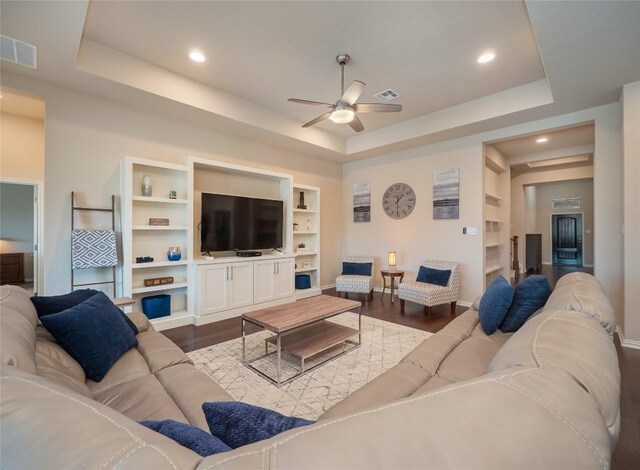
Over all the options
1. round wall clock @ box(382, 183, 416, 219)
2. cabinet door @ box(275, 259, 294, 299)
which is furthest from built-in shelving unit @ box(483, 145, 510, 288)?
cabinet door @ box(275, 259, 294, 299)

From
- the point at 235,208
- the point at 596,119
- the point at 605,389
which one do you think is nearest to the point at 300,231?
the point at 235,208

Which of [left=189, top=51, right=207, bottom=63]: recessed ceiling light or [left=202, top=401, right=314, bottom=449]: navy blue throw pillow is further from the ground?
[left=189, top=51, right=207, bottom=63]: recessed ceiling light

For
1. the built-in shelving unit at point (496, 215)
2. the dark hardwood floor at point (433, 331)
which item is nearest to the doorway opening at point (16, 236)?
the dark hardwood floor at point (433, 331)

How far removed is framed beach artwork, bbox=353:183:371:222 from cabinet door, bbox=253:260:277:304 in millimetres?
2500

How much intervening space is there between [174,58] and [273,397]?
143 inches

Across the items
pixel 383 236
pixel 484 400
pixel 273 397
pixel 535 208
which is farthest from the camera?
pixel 535 208

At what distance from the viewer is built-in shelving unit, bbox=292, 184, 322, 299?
5621 mm

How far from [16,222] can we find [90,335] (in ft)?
23.9

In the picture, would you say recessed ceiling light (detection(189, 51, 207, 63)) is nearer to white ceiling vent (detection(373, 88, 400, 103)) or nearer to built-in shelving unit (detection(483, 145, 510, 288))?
white ceiling vent (detection(373, 88, 400, 103))

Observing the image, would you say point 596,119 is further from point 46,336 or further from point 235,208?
point 46,336

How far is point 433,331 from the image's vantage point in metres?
3.62

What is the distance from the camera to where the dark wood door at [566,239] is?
10.2 m

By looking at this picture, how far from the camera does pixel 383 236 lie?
19.8ft

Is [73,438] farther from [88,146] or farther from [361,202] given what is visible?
[361,202]
